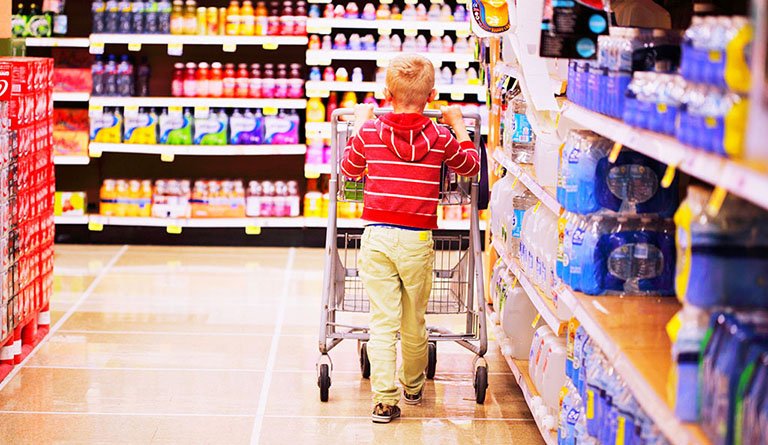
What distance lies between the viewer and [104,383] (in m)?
4.72

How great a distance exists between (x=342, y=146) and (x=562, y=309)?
1419mm

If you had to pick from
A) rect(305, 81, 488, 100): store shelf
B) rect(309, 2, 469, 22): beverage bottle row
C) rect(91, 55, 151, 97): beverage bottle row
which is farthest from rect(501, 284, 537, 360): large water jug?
rect(91, 55, 151, 97): beverage bottle row

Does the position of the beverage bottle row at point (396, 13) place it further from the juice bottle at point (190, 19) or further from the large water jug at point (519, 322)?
the large water jug at point (519, 322)

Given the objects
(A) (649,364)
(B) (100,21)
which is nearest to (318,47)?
(B) (100,21)

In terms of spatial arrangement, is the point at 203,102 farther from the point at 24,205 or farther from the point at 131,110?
the point at 24,205

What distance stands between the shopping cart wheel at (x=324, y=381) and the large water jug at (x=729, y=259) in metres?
2.46

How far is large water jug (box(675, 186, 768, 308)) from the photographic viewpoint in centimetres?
216

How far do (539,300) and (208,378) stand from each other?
172 centimetres

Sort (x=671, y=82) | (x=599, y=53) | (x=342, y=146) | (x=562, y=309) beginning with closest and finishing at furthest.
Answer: (x=671, y=82) < (x=599, y=53) < (x=562, y=309) < (x=342, y=146)

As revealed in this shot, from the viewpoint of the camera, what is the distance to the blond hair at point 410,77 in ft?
→ 13.3

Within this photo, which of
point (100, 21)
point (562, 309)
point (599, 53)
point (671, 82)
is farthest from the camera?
point (100, 21)

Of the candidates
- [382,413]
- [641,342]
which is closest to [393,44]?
[382,413]

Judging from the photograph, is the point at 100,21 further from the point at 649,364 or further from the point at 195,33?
the point at 649,364

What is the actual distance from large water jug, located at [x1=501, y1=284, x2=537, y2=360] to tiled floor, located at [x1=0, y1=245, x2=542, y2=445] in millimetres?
240
